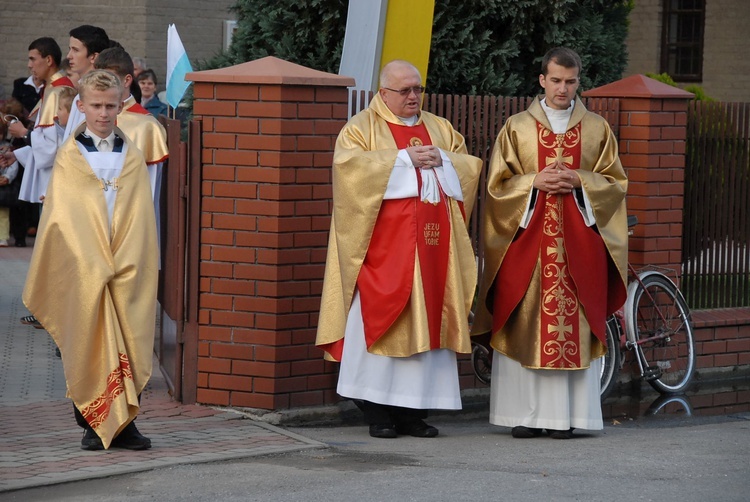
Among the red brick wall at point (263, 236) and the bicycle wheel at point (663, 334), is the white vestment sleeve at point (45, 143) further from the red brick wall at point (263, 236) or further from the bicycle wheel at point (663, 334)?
the bicycle wheel at point (663, 334)

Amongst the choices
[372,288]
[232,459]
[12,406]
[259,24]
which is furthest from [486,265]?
[259,24]

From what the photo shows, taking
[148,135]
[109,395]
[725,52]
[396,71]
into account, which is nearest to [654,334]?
[396,71]

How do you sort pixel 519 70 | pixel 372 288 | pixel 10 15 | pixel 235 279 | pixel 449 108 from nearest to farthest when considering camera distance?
pixel 372 288
pixel 235 279
pixel 449 108
pixel 519 70
pixel 10 15

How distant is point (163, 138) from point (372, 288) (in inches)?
67.5

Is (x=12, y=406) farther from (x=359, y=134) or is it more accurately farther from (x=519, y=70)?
(x=519, y=70)

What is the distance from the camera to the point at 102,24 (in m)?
18.9

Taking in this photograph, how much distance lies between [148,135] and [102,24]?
36.7 feet

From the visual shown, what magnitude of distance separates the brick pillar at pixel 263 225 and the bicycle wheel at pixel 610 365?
6.66 feet

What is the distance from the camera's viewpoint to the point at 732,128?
34.2 ft

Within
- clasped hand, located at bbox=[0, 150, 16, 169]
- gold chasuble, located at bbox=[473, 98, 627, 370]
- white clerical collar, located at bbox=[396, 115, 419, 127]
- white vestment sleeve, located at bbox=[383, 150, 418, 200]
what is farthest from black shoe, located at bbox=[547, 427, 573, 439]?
clasped hand, located at bbox=[0, 150, 16, 169]

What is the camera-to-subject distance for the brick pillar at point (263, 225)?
770cm

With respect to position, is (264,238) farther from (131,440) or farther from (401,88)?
(131,440)

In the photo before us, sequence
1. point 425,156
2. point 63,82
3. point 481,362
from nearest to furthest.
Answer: point 425,156, point 481,362, point 63,82

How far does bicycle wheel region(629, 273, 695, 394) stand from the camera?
371 inches
